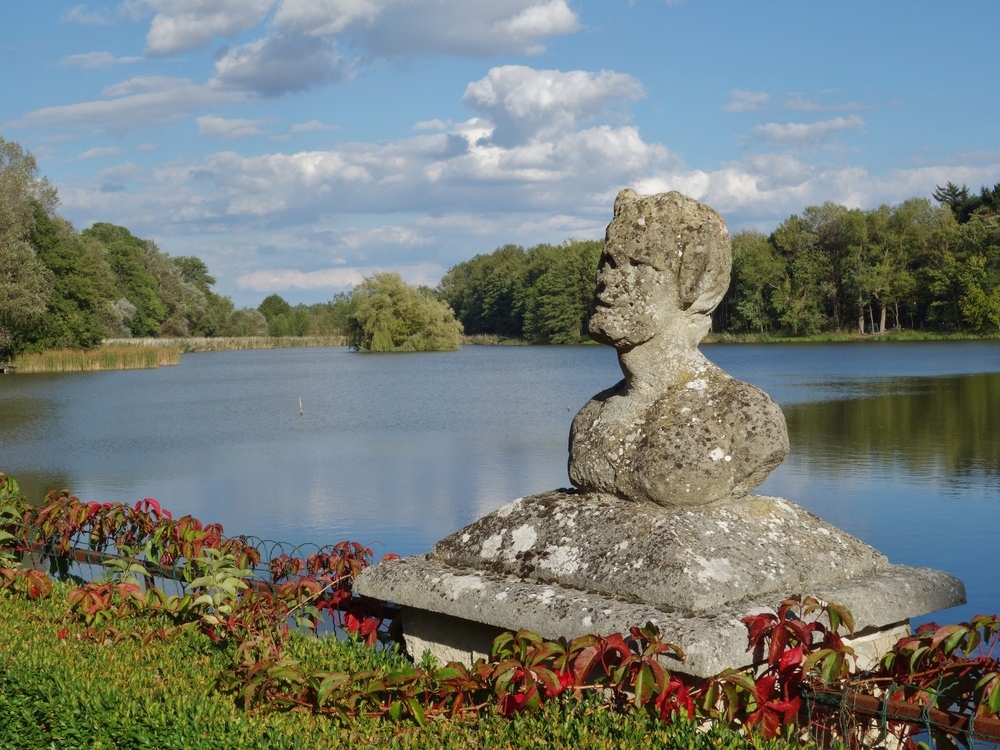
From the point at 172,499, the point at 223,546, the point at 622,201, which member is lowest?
the point at 172,499

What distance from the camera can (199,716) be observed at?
3670 millimetres

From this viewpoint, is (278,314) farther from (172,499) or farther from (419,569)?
(419,569)

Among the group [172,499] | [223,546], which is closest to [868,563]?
[223,546]

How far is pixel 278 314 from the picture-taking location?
147 metres

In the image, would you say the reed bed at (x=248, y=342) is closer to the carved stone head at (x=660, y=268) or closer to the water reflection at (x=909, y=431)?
the water reflection at (x=909, y=431)

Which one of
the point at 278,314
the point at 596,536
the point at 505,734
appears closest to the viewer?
the point at 505,734

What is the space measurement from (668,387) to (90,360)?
60.8m

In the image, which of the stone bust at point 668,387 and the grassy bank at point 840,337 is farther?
the grassy bank at point 840,337

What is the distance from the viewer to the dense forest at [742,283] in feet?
201

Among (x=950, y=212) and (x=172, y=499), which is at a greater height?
(x=950, y=212)

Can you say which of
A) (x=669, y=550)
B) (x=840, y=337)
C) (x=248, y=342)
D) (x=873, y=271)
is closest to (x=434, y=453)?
(x=669, y=550)

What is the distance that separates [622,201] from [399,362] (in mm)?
62487

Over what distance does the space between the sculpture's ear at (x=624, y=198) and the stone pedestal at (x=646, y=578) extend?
133 cm

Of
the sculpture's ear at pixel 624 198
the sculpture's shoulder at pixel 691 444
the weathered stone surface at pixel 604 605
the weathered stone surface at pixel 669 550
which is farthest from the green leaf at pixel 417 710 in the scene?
the sculpture's ear at pixel 624 198
